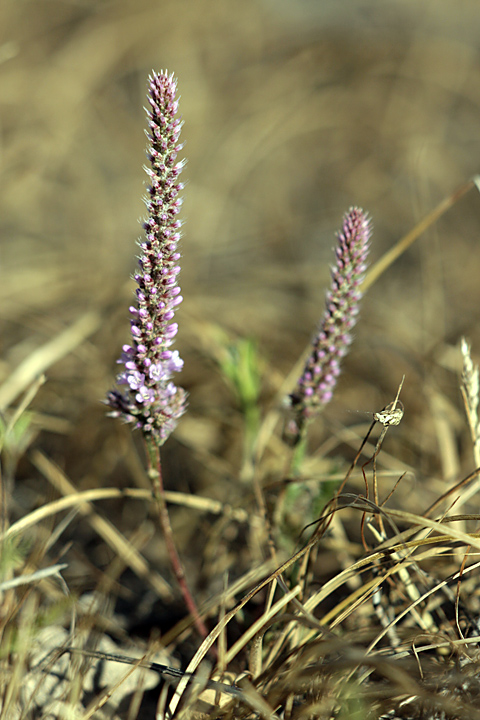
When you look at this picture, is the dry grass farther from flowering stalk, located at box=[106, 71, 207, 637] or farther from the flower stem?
flowering stalk, located at box=[106, 71, 207, 637]

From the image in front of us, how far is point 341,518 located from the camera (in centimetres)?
331

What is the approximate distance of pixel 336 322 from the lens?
2.29 meters

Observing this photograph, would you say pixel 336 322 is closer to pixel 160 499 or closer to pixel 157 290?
pixel 157 290

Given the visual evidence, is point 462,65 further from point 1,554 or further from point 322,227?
point 1,554

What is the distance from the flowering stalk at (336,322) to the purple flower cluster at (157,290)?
602 mm

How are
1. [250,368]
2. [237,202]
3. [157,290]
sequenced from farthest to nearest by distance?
[237,202] < [250,368] < [157,290]

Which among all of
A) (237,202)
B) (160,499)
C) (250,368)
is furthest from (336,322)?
(237,202)

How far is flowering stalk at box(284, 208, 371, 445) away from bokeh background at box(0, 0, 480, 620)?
2.60 ft

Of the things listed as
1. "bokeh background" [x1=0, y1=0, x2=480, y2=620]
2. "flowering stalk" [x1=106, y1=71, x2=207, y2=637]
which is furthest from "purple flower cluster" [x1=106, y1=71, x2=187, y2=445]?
"bokeh background" [x1=0, y1=0, x2=480, y2=620]

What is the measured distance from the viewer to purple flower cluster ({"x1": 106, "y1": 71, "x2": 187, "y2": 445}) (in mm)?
1688

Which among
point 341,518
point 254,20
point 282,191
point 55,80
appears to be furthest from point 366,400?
point 254,20

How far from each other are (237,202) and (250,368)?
468 centimetres

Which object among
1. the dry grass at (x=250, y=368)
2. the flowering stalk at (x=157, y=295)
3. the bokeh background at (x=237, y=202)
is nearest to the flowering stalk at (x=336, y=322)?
the dry grass at (x=250, y=368)

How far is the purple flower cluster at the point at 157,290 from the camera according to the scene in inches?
66.5
